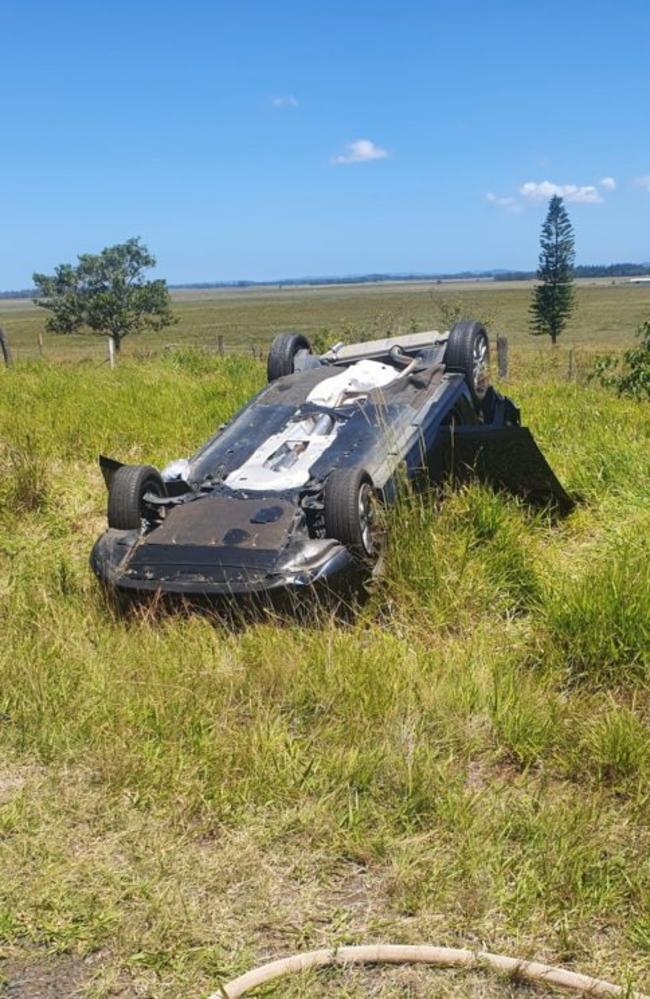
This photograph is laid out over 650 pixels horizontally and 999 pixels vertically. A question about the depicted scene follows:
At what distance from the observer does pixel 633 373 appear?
1178 cm

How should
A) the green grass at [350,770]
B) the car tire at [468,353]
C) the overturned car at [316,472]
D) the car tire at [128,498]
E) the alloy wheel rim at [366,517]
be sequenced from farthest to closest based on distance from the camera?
the car tire at [468,353], the car tire at [128,498], the alloy wheel rim at [366,517], the overturned car at [316,472], the green grass at [350,770]

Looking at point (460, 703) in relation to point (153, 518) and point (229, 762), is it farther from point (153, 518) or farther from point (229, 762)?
point (153, 518)

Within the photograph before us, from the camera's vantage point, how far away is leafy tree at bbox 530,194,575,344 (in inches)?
2704

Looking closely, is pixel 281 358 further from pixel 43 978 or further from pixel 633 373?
pixel 633 373

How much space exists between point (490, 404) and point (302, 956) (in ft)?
16.8

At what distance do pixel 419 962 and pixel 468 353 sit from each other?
4.66 metres

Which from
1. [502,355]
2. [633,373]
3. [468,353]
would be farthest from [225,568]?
[502,355]

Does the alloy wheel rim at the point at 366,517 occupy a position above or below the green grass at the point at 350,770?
above

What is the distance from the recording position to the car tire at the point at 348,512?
14.5 feet

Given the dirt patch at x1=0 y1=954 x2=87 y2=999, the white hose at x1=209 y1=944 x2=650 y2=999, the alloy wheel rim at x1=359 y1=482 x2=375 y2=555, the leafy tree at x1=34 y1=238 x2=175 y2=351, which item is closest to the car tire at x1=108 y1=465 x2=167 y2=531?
the alloy wheel rim at x1=359 y1=482 x2=375 y2=555

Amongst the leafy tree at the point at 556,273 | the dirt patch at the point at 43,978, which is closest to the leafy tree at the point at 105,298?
the leafy tree at the point at 556,273

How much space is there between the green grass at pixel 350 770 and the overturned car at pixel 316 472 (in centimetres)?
24

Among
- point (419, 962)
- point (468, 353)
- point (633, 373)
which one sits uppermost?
→ point (468, 353)

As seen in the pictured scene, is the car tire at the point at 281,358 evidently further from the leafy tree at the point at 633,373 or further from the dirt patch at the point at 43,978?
the dirt patch at the point at 43,978
